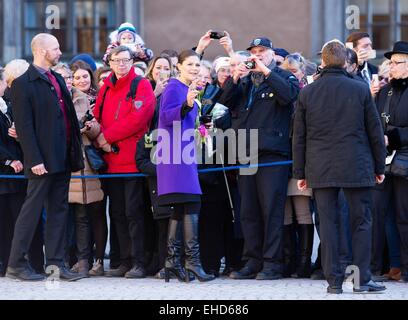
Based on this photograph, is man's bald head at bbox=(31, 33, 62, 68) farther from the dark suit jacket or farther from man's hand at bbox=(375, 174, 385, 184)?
man's hand at bbox=(375, 174, 385, 184)

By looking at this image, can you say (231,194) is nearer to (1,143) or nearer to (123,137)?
(123,137)

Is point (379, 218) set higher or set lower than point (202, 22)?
lower

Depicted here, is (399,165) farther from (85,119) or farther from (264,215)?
(85,119)

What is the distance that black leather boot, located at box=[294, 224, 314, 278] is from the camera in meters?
11.5

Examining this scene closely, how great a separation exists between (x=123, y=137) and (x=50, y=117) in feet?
2.48

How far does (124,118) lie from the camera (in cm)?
1157

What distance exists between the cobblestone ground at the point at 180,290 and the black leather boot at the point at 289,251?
28cm

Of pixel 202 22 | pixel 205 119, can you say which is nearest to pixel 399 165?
pixel 205 119

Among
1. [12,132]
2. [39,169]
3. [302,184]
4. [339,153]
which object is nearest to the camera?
[339,153]

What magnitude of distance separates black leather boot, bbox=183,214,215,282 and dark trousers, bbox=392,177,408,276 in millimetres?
1775

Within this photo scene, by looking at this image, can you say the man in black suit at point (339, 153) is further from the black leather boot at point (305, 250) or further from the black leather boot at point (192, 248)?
the black leather boot at point (192, 248)

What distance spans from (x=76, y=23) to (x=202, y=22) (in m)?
2.22

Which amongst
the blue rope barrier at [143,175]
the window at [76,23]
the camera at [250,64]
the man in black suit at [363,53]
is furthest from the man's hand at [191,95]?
the window at [76,23]
